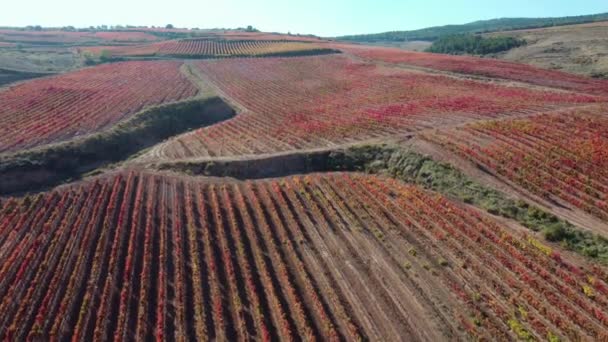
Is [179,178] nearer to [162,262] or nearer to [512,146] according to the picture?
[162,262]

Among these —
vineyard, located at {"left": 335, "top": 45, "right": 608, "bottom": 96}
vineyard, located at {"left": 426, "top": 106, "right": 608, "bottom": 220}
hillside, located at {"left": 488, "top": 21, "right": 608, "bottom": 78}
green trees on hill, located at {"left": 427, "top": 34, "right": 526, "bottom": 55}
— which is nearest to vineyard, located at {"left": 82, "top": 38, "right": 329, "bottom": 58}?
green trees on hill, located at {"left": 427, "top": 34, "right": 526, "bottom": 55}

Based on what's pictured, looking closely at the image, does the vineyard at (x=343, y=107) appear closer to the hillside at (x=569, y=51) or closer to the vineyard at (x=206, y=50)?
the hillside at (x=569, y=51)

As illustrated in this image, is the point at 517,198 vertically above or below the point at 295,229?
above

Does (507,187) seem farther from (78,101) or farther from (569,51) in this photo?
(569,51)

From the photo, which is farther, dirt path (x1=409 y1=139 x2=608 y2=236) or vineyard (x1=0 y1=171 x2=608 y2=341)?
dirt path (x1=409 y1=139 x2=608 y2=236)

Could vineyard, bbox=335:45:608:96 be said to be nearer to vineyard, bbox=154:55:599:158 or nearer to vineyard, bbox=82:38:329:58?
vineyard, bbox=154:55:599:158

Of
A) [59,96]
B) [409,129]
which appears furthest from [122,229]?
[59,96]
